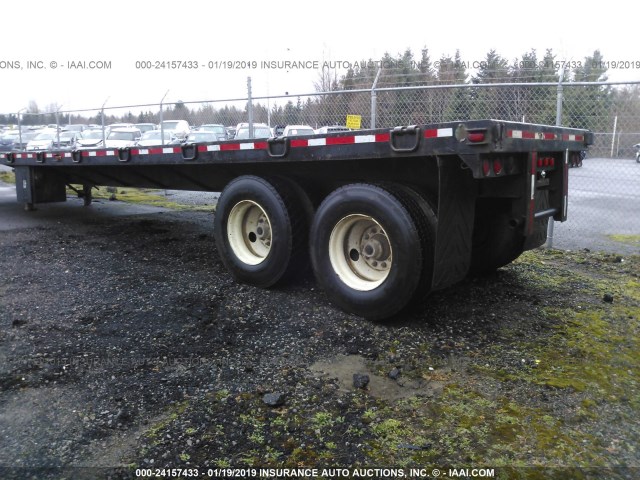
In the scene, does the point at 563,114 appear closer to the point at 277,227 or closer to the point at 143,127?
the point at 277,227

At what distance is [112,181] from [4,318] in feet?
13.5

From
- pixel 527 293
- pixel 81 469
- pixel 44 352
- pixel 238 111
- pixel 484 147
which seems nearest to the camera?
pixel 81 469

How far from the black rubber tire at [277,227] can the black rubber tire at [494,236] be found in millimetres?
1548

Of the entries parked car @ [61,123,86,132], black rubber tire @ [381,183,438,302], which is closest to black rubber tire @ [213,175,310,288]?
black rubber tire @ [381,183,438,302]

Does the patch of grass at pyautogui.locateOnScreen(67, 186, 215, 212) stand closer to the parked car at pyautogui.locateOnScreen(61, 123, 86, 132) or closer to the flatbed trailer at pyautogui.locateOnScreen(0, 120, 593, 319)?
the flatbed trailer at pyautogui.locateOnScreen(0, 120, 593, 319)

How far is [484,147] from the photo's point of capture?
138 inches

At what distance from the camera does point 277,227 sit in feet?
16.1

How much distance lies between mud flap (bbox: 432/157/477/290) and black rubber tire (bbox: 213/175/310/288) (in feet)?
4.73

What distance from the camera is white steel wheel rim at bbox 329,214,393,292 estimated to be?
4.31 metres

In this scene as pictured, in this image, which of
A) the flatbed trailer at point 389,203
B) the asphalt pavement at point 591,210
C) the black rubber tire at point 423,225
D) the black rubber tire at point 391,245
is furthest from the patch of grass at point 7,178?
the black rubber tire at point 423,225

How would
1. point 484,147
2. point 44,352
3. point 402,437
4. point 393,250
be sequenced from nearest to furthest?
point 402,437
point 484,147
point 44,352
point 393,250

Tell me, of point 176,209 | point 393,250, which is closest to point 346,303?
point 393,250

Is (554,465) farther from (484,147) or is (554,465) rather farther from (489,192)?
(489,192)

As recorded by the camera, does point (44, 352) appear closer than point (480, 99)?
Yes
